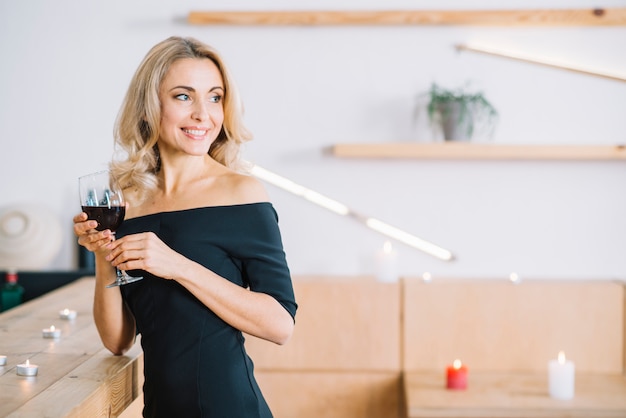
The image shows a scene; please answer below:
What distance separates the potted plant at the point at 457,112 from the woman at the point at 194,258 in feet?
5.10

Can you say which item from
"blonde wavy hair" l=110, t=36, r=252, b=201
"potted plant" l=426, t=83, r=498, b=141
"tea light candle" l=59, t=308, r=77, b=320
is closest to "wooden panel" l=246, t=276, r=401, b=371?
"potted plant" l=426, t=83, r=498, b=141

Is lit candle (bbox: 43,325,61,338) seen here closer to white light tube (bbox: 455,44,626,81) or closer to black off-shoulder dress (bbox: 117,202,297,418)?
black off-shoulder dress (bbox: 117,202,297,418)

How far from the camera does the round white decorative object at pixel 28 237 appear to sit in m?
3.15

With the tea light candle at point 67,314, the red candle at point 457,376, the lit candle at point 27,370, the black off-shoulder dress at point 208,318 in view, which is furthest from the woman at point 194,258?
the red candle at point 457,376

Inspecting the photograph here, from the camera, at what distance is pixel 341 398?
Result: 310 centimetres

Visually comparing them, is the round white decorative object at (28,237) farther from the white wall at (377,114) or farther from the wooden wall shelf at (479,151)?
the wooden wall shelf at (479,151)

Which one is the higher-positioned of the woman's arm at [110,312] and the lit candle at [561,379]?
the woman's arm at [110,312]

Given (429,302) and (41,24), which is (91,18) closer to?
(41,24)

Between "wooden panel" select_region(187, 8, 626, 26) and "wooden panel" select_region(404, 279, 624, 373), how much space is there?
1000 mm

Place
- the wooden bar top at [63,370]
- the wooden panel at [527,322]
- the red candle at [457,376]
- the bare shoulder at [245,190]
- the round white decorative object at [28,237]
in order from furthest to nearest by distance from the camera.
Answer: the round white decorative object at [28,237]
the wooden panel at [527,322]
the red candle at [457,376]
the bare shoulder at [245,190]
the wooden bar top at [63,370]

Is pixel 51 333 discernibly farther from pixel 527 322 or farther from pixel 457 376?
pixel 527 322

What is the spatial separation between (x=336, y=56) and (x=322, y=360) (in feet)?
3.88

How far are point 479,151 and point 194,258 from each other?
5.84 feet

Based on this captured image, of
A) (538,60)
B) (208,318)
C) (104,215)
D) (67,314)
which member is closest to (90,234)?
(104,215)
